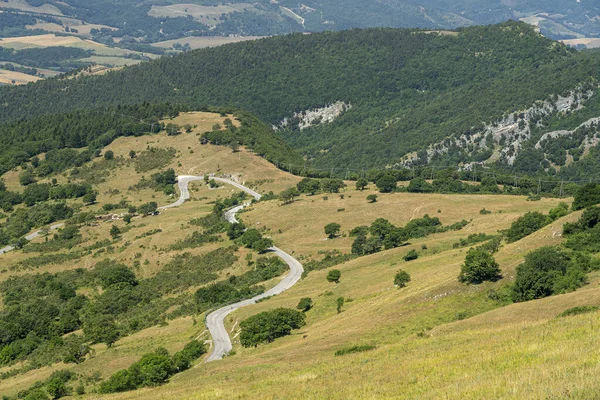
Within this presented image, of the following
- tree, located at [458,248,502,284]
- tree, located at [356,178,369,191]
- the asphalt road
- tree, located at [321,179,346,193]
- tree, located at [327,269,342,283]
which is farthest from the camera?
tree, located at [321,179,346,193]

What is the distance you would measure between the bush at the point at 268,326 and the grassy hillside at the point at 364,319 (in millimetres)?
1604

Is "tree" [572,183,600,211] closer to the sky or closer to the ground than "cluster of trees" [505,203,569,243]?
closer to the sky

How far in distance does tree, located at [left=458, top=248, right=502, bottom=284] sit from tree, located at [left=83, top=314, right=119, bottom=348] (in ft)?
156

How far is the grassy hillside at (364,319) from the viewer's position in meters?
38.0

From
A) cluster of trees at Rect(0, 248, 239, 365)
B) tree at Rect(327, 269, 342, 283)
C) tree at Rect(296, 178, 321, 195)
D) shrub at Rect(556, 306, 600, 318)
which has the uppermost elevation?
shrub at Rect(556, 306, 600, 318)

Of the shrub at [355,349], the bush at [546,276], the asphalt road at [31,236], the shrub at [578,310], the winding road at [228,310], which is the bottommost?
the asphalt road at [31,236]

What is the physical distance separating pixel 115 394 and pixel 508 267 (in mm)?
34509

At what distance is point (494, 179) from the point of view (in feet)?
626

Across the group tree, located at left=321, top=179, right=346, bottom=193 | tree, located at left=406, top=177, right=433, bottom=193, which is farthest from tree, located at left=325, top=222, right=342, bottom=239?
tree, located at left=321, top=179, right=346, bottom=193

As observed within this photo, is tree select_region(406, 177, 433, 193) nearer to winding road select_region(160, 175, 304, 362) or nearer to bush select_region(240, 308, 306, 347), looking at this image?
winding road select_region(160, 175, 304, 362)

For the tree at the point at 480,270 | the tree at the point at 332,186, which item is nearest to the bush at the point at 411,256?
the tree at the point at 480,270

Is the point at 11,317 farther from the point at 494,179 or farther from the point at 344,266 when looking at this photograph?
the point at 494,179

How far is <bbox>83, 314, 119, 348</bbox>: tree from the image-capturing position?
9819 centimetres

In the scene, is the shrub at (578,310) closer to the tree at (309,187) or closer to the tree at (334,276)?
the tree at (334,276)
